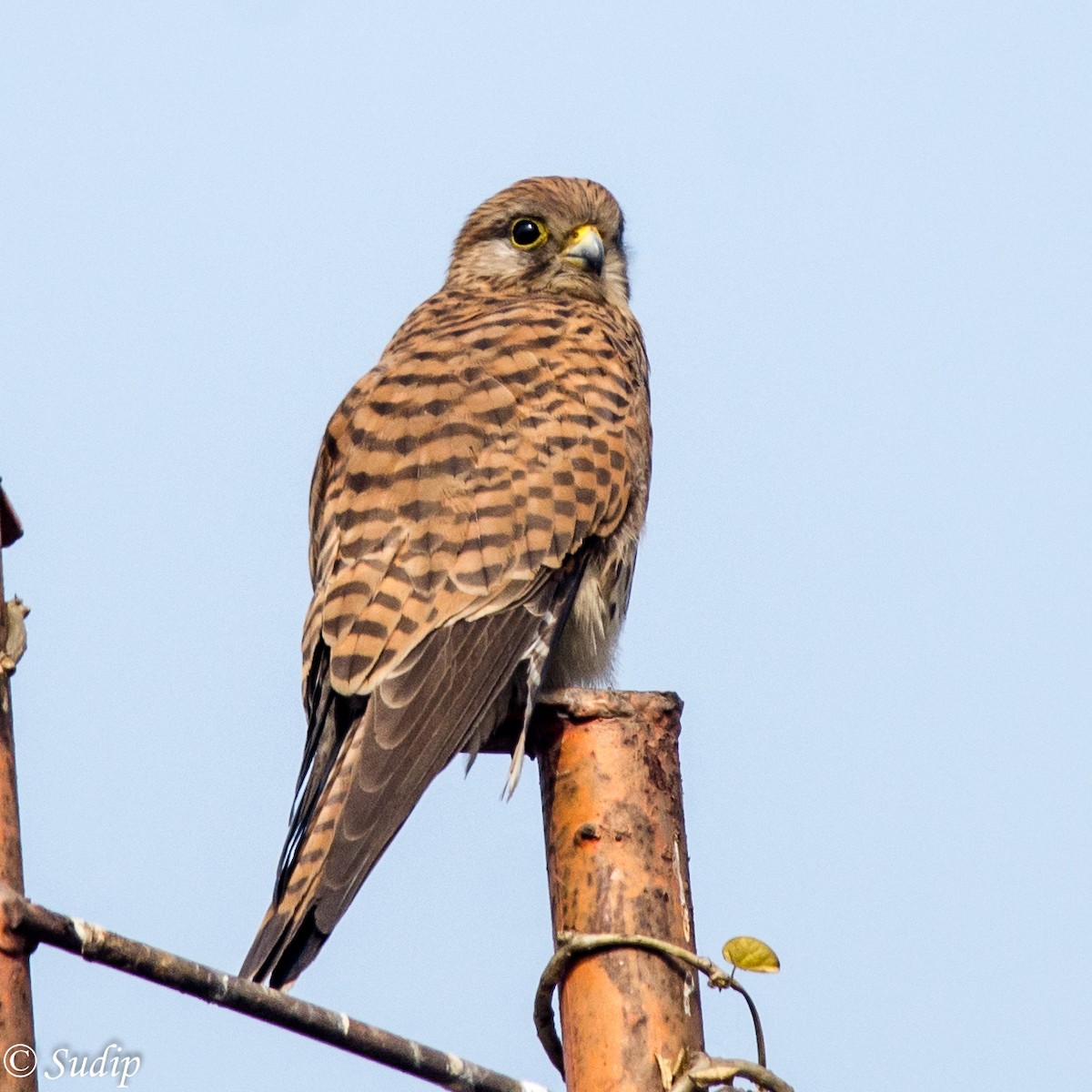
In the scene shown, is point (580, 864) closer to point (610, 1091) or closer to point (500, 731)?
point (610, 1091)

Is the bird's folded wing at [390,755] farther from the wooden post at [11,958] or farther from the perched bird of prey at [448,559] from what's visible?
the wooden post at [11,958]

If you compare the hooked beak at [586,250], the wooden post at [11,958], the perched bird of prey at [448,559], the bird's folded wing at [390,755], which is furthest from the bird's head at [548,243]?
the wooden post at [11,958]

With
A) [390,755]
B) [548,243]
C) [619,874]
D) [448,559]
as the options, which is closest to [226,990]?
[619,874]

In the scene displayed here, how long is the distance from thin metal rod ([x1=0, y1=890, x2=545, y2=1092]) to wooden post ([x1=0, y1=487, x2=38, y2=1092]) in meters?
0.03

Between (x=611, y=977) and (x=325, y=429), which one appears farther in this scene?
(x=325, y=429)

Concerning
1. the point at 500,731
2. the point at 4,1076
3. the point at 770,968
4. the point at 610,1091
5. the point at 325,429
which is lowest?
the point at 4,1076

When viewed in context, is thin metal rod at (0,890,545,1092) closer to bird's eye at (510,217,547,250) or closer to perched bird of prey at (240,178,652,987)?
perched bird of prey at (240,178,652,987)

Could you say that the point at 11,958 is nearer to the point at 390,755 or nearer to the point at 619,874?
the point at 619,874

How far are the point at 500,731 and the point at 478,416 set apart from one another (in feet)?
2.61

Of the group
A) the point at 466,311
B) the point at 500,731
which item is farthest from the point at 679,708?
the point at 466,311

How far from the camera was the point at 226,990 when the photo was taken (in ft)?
6.05

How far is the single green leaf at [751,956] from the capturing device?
2.44m

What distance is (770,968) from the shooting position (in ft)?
8.00

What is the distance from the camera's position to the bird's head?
16.7 ft
